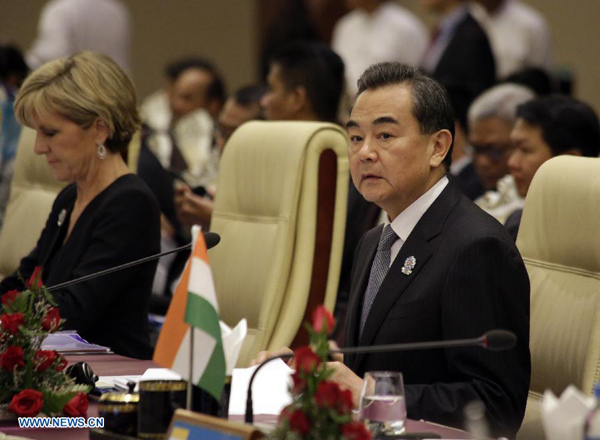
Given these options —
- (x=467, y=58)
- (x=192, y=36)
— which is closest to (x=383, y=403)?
(x=467, y=58)

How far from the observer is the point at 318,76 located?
471 centimetres

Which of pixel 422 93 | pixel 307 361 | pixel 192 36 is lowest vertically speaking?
pixel 307 361

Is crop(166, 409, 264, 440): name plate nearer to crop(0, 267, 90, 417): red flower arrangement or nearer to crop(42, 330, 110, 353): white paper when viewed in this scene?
crop(0, 267, 90, 417): red flower arrangement

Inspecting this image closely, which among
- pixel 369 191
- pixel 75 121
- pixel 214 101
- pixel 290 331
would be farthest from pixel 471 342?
pixel 214 101

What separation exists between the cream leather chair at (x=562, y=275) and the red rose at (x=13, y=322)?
127cm

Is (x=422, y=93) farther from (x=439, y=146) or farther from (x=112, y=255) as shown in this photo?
(x=112, y=255)

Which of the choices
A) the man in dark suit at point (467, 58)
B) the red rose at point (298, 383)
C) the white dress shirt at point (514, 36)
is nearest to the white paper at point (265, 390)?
the red rose at point (298, 383)

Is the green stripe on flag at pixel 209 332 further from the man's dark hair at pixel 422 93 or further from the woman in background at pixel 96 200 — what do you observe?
the woman in background at pixel 96 200

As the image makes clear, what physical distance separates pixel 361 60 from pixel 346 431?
558cm

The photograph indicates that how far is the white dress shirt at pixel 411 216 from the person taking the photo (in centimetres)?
268

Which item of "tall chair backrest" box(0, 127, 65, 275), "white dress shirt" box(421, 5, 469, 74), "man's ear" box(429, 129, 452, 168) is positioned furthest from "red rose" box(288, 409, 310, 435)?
"white dress shirt" box(421, 5, 469, 74)

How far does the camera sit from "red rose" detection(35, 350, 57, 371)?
2.27m

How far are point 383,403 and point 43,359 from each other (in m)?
0.71

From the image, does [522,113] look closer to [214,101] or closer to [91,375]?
[91,375]
